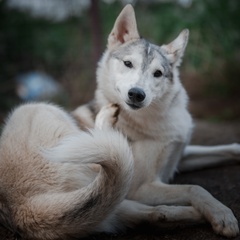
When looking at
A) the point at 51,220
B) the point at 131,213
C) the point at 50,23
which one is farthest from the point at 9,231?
the point at 50,23

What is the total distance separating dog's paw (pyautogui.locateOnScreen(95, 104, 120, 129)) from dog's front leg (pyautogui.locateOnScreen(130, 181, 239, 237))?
1.74ft

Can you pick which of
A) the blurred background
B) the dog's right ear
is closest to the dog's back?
the dog's right ear

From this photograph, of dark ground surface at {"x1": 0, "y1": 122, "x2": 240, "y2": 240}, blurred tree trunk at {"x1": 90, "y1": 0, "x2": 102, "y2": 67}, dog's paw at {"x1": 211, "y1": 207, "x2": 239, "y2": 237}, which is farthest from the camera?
blurred tree trunk at {"x1": 90, "y1": 0, "x2": 102, "y2": 67}

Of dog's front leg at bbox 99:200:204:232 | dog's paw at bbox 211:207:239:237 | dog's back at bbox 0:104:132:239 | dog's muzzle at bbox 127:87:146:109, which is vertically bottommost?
dog's front leg at bbox 99:200:204:232

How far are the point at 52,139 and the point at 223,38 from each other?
3678 mm

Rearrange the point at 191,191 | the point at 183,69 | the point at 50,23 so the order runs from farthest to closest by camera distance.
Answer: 1. the point at 50,23
2. the point at 183,69
3. the point at 191,191

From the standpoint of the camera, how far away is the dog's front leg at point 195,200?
2211 mm

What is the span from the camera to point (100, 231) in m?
2.32

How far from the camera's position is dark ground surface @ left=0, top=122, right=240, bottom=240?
2.31 meters

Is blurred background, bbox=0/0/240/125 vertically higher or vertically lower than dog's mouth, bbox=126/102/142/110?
lower

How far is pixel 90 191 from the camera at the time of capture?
208cm

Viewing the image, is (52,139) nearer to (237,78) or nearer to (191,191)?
(191,191)

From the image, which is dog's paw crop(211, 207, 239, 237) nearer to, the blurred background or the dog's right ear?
the dog's right ear

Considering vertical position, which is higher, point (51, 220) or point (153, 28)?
point (51, 220)
